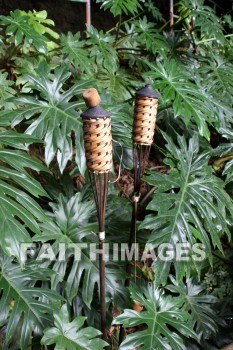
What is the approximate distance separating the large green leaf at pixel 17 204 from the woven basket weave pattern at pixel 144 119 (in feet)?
1.12

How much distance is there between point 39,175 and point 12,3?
1.81 metres

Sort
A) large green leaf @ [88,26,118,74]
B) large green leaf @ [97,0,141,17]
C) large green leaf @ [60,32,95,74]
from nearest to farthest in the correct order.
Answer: large green leaf @ [60,32,95,74]
large green leaf @ [88,26,118,74]
large green leaf @ [97,0,141,17]

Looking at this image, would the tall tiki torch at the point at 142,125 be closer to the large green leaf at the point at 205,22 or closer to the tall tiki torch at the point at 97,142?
the tall tiki torch at the point at 97,142

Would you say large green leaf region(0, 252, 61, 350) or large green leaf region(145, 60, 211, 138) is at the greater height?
large green leaf region(145, 60, 211, 138)

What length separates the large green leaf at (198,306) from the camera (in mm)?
1918

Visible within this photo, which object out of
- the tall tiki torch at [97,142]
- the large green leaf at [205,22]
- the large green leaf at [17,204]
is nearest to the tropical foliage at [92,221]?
the large green leaf at [17,204]

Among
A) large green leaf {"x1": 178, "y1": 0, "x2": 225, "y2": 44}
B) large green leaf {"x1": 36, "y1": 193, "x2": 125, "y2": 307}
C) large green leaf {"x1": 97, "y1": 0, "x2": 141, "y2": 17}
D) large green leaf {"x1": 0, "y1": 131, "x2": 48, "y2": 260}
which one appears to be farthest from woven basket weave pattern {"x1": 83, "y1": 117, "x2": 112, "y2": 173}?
large green leaf {"x1": 178, "y1": 0, "x2": 225, "y2": 44}

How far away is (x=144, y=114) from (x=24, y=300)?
0.74 m

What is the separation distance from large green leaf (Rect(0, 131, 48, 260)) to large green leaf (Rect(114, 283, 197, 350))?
19.1 inches

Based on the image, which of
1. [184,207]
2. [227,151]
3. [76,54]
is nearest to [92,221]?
[184,207]

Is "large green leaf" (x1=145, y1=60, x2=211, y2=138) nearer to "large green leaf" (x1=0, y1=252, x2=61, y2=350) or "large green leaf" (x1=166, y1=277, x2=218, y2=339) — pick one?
"large green leaf" (x1=166, y1=277, x2=218, y2=339)

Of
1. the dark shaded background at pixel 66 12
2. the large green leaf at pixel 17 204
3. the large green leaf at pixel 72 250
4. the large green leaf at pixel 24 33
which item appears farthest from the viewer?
the dark shaded background at pixel 66 12

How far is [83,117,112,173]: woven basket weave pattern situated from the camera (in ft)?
3.92

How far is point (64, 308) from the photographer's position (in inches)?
55.6
